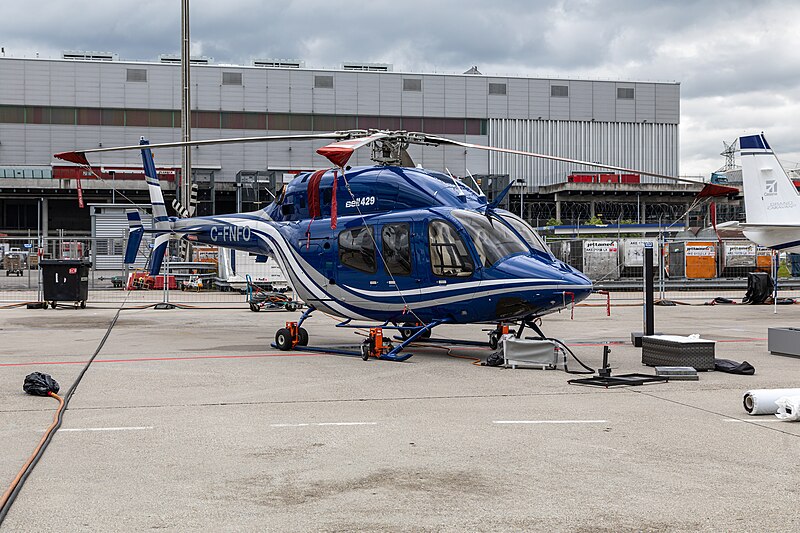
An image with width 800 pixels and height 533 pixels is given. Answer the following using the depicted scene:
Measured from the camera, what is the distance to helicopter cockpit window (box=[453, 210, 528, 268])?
12766 mm

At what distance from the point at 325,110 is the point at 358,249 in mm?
58127

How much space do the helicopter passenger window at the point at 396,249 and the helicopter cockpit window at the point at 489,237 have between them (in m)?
0.97

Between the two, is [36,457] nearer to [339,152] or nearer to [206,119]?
[339,152]

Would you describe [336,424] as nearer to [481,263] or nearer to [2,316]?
[481,263]

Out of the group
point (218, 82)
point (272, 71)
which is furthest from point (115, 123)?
point (272, 71)

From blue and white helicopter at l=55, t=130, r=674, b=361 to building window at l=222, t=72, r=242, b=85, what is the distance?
2221 inches

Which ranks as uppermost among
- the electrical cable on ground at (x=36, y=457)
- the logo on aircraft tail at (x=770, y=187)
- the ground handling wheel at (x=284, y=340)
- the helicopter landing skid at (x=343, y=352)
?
the logo on aircraft tail at (x=770, y=187)

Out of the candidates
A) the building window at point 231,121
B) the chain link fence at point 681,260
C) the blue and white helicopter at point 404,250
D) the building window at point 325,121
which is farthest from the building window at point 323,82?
the blue and white helicopter at point 404,250

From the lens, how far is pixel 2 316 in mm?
22609

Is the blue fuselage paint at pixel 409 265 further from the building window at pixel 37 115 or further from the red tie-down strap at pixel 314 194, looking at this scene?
the building window at pixel 37 115

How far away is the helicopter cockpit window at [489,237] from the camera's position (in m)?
12.8

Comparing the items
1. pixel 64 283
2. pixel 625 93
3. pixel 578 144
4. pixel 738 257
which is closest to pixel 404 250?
pixel 64 283

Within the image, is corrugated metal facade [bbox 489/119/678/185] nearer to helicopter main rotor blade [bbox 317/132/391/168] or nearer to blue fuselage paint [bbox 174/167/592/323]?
blue fuselage paint [bbox 174/167/592/323]

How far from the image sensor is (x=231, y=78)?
69562 millimetres
